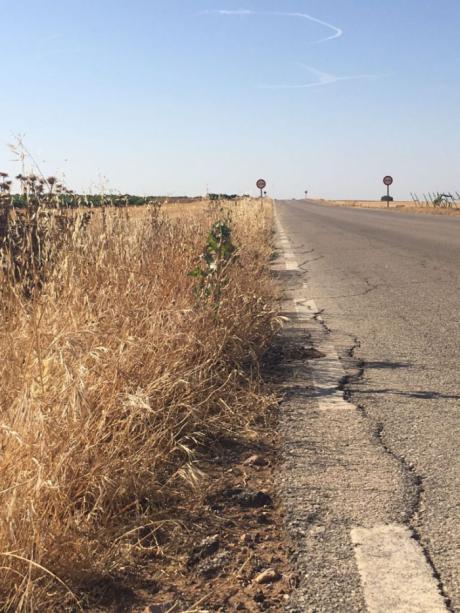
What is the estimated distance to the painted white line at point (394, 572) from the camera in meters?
1.98

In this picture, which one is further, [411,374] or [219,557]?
[411,374]

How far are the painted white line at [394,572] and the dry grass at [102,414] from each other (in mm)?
656

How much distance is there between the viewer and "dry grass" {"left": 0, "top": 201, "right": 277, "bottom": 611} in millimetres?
2115

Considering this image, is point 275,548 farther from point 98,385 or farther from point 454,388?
point 454,388

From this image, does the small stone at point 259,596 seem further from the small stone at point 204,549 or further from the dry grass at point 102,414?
the dry grass at point 102,414

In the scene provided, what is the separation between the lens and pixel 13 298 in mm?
4684

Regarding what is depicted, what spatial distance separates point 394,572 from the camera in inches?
84.7

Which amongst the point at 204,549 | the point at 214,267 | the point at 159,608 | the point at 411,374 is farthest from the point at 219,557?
the point at 214,267

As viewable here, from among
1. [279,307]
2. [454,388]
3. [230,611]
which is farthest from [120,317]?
[279,307]

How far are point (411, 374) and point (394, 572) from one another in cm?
241

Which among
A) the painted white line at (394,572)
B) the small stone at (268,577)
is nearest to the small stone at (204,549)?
the small stone at (268,577)

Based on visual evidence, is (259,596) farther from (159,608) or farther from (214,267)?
(214,267)

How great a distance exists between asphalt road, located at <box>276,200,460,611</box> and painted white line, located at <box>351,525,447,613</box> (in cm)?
5

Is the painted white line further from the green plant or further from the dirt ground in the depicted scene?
the green plant
